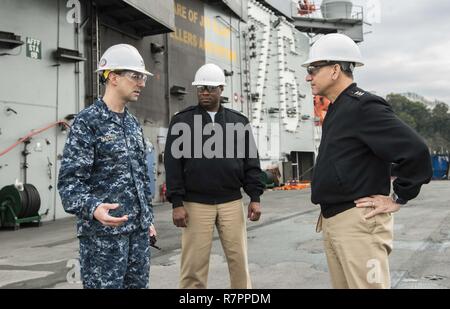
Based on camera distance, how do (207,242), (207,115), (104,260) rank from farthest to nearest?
(207,115)
(207,242)
(104,260)

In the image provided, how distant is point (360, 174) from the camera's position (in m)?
2.62

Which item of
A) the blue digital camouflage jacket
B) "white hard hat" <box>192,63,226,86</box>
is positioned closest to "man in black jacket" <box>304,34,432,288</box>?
the blue digital camouflage jacket

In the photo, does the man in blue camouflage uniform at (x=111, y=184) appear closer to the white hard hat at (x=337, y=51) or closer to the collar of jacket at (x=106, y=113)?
the collar of jacket at (x=106, y=113)

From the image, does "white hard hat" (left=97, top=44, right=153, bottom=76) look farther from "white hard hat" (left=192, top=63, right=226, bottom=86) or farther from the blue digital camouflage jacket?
"white hard hat" (left=192, top=63, right=226, bottom=86)

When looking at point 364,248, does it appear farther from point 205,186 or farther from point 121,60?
point 121,60

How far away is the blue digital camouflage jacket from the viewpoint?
259 cm

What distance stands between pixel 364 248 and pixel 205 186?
165 cm

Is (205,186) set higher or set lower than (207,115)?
lower

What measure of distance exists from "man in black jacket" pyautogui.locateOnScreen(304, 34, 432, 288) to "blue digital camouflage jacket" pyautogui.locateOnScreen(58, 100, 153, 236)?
109 centimetres

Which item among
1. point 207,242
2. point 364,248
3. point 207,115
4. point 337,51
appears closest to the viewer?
point 364,248

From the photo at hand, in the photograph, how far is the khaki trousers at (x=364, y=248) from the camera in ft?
8.33

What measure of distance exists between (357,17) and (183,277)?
122 feet

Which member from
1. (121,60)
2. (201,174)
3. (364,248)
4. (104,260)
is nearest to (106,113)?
(121,60)

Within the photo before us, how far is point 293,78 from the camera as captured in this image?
28.5 metres
